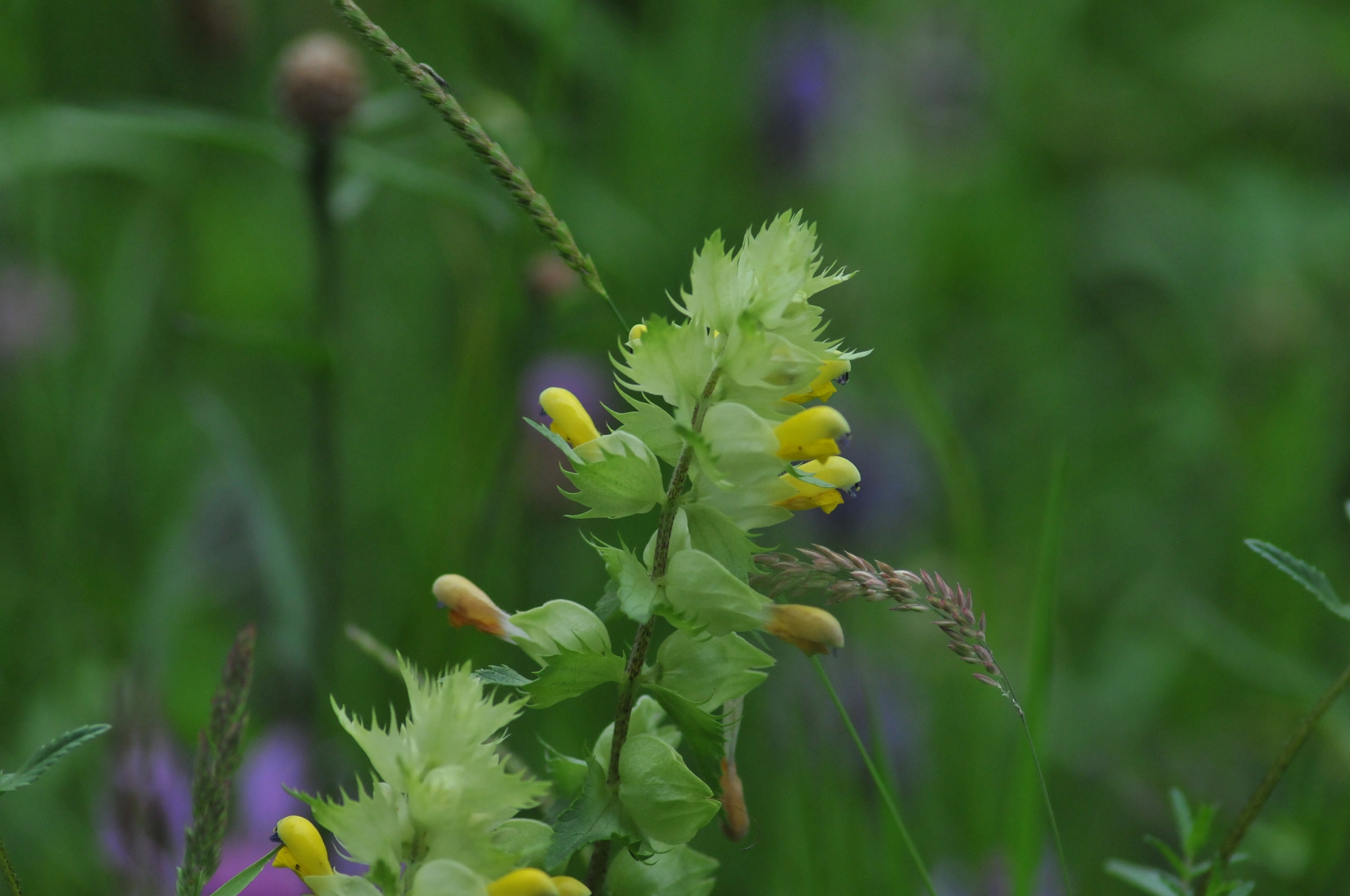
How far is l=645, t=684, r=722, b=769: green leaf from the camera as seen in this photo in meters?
0.48

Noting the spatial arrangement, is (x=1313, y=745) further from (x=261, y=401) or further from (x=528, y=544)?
(x=261, y=401)

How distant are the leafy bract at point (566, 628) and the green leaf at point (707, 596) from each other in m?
0.05

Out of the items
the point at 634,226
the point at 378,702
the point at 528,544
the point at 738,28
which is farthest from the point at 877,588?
the point at 738,28

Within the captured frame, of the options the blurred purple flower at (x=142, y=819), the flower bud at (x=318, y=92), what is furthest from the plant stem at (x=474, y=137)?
the flower bud at (x=318, y=92)

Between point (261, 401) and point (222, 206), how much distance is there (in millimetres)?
564

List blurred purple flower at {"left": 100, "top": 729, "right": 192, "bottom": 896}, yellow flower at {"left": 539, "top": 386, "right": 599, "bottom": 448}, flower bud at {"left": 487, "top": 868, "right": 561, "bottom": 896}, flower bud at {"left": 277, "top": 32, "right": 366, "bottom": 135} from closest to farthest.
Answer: flower bud at {"left": 487, "top": 868, "right": 561, "bottom": 896} → yellow flower at {"left": 539, "top": 386, "right": 599, "bottom": 448} → blurred purple flower at {"left": 100, "top": 729, "right": 192, "bottom": 896} → flower bud at {"left": 277, "top": 32, "right": 366, "bottom": 135}

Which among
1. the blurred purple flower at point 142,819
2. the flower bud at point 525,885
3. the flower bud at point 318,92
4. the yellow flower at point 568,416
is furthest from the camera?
the flower bud at point 318,92

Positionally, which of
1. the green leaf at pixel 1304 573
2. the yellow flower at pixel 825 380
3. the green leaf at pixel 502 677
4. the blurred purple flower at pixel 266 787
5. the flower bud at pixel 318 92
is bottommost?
the blurred purple flower at pixel 266 787

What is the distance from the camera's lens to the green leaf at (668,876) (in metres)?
0.52

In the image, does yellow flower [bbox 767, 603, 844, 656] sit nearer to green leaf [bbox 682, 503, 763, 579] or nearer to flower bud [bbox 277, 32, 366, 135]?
green leaf [bbox 682, 503, 763, 579]

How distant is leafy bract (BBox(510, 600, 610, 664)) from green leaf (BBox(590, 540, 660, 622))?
27 mm

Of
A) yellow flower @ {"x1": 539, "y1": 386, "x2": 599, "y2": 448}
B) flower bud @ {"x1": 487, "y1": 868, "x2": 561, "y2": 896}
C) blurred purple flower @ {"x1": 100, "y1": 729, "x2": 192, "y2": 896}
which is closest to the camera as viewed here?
flower bud @ {"x1": 487, "y1": 868, "x2": 561, "y2": 896}

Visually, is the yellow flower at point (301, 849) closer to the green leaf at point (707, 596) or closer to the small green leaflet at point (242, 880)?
the small green leaflet at point (242, 880)

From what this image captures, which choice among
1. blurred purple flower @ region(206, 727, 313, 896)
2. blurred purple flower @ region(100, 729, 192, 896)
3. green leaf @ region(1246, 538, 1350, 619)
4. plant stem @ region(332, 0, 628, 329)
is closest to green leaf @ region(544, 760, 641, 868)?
plant stem @ region(332, 0, 628, 329)
